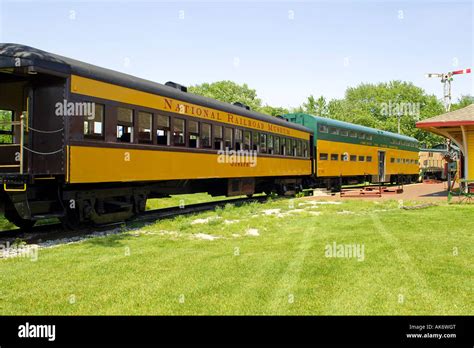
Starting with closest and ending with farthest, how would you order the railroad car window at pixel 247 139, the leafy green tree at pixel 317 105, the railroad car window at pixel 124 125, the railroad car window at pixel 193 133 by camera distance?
the railroad car window at pixel 124 125
the railroad car window at pixel 193 133
the railroad car window at pixel 247 139
the leafy green tree at pixel 317 105

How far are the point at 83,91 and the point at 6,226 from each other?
5007 millimetres

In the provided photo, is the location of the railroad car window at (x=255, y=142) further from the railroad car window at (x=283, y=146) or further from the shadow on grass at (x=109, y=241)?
the shadow on grass at (x=109, y=241)

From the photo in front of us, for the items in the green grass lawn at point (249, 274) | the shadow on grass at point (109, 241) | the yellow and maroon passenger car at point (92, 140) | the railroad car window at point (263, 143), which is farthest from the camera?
the railroad car window at point (263, 143)

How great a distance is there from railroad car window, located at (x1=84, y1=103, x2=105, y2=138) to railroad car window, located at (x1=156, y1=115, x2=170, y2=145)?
2076 mm

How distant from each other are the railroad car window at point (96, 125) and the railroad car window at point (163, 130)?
→ 6.81 ft

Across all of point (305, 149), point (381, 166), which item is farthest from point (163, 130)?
point (381, 166)

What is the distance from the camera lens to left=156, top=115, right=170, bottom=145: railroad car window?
12.0m

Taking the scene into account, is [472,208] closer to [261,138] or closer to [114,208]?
[261,138]

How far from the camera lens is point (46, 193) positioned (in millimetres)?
9398

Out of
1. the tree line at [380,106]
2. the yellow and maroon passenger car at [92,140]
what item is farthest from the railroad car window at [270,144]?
the tree line at [380,106]

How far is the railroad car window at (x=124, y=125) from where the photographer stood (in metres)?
10.6

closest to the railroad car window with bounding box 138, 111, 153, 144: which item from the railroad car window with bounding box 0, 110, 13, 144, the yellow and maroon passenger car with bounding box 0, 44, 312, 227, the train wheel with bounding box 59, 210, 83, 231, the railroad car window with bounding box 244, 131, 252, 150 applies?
the yellow and maroon passenger car with bounding box 0, 44, 312, 227

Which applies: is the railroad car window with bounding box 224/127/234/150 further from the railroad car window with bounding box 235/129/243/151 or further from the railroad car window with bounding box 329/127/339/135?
the railroad car window with bounding box 329/127/339/135
